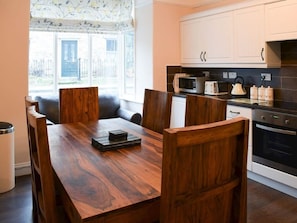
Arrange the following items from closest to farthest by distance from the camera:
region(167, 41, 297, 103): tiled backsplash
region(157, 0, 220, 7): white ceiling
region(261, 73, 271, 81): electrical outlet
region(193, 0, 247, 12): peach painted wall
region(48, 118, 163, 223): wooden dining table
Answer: region(48, 118, 163, 223): wooden dining table, region(167, 41, 297, 103): tiled backsplash, region(261, 73, 271, 81): electrical outlet, region(193, 0, 247, 12): peach painted wall, region(157, 0, 220, 7): white ceiling

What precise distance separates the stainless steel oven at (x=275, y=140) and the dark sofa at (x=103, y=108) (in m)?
1.76

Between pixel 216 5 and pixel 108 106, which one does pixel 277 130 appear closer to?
pixel 216 5

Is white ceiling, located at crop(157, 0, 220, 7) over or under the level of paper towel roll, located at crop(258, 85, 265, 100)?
over

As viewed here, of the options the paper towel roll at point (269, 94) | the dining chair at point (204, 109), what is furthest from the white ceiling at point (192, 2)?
the dining chair at point (204, 109)

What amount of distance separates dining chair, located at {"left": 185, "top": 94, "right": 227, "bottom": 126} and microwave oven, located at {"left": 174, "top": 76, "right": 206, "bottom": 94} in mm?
2082

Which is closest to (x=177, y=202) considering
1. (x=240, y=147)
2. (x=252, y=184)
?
(x=240, y=147)

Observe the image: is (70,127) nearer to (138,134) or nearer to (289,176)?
(138,134)

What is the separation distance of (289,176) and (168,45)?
2.57m

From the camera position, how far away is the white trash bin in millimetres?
3136

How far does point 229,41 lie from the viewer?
385cm

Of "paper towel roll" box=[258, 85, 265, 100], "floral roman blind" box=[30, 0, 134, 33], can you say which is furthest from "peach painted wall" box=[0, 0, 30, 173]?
"paper towel roll" box=[258, 85, 265, 100]

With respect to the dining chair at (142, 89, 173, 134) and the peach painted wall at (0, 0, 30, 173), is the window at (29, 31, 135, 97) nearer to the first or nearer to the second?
the peach painted wall at (0, 0, 30, 173)

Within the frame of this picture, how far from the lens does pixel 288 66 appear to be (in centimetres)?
350

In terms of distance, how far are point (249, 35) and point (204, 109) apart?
1851 mm
